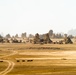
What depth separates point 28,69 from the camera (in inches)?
2586

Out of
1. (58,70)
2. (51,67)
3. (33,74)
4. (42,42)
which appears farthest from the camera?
(42,42)

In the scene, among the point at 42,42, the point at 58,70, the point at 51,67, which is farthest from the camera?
the point at 42,42

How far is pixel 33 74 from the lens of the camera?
59125mm

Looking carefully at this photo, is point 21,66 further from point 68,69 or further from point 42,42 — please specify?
point 42,42

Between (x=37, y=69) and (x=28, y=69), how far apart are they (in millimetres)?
2584

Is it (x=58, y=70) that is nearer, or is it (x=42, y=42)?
(x=58, y=70)

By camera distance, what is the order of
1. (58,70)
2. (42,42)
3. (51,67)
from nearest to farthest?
(58,70), (51,67), (42,42)

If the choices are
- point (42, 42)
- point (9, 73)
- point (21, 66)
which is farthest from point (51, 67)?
point (42, 42)

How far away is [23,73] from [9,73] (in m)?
3.77

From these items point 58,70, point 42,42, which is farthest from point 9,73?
point 42,42

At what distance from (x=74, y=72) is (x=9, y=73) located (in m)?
17.3

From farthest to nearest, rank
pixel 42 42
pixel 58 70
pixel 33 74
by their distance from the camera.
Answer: pixel 42 42 → pixel 58 70 → pixel 33 74

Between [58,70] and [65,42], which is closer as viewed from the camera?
[58,70]

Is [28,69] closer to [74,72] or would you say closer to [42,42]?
[74,72]
